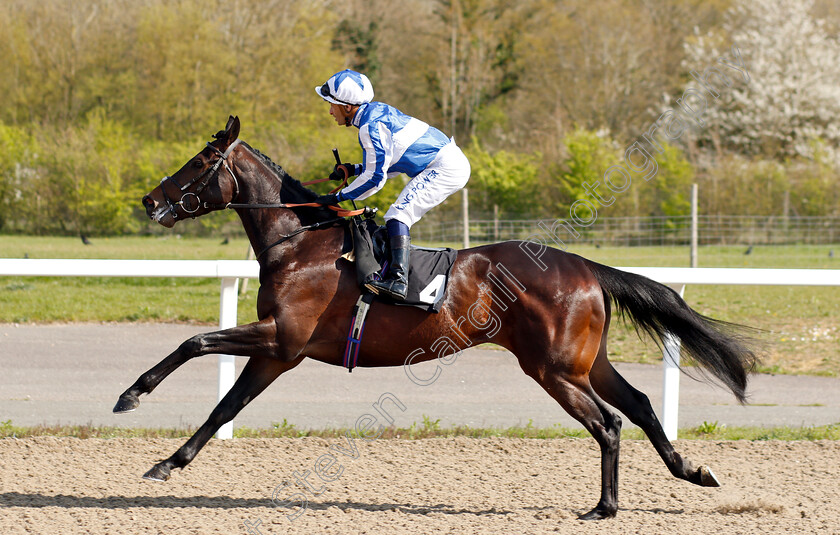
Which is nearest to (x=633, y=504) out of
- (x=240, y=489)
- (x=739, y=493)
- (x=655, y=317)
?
(x=739, y=493)

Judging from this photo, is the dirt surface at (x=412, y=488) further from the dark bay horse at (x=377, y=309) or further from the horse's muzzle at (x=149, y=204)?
the horse's muzzle at (x=149, y=204)

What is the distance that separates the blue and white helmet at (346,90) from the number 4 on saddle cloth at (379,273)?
57 cm

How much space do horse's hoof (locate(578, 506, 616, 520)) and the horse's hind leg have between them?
44cm

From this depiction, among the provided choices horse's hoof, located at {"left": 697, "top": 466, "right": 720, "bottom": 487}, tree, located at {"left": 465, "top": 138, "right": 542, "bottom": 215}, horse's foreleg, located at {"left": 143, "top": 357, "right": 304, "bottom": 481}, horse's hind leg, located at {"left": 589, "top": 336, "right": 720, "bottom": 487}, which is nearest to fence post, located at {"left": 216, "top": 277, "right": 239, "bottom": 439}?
horse's foreleg, located at {"left": 143, "top": 357, "right": 304, "bottom": 481}

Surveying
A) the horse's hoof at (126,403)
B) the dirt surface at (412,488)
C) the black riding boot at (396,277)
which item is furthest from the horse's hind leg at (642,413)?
the horse's hoof at (126,403)

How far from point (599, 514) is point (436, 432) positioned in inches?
64.8

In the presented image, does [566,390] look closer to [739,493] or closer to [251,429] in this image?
[739,493]

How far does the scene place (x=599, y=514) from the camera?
3.93 m

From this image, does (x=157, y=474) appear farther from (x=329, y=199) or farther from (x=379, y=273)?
(x=329, y=199)

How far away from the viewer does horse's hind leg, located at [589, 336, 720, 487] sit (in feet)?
13.7

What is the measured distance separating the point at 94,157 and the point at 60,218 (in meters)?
1.55

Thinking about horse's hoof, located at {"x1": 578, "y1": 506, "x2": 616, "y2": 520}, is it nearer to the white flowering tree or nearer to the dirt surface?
the dirt surface

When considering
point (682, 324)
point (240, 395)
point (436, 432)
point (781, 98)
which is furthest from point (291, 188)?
point (781, 98)

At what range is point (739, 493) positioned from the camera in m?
4.31
